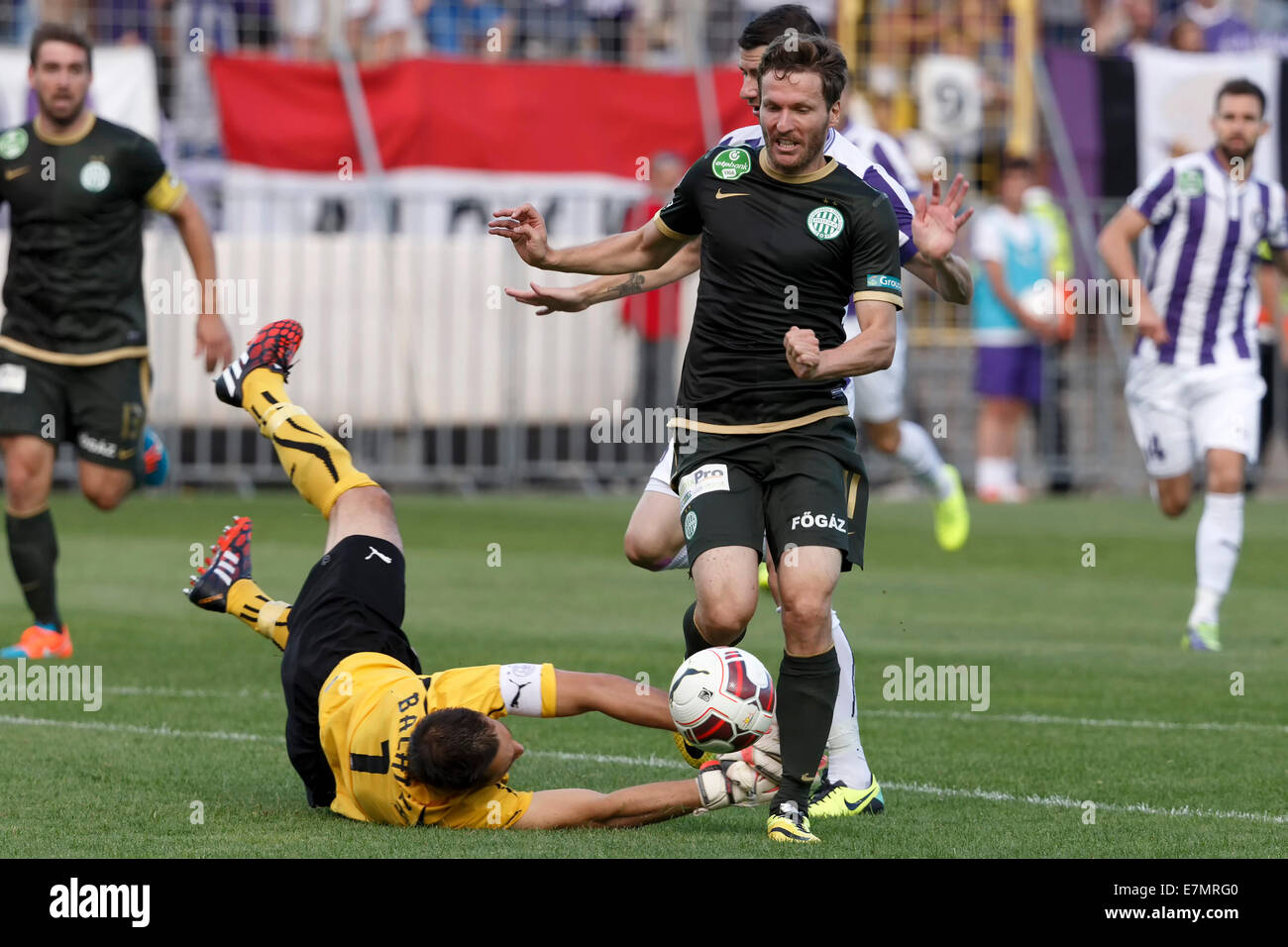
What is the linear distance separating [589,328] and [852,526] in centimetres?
1319

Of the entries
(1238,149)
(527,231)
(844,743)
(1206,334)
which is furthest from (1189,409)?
(527,231)

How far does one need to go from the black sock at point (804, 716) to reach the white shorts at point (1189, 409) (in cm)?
503

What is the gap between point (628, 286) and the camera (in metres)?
7.48

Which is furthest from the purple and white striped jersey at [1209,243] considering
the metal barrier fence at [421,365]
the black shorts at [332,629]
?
the metal barrier fence at [421,365]

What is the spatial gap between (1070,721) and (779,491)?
8.90ft

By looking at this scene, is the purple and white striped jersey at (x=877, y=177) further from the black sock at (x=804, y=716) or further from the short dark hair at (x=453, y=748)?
the short dark hair at (x=453, y=748)

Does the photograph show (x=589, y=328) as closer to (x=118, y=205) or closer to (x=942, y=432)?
(x=942, y=432)

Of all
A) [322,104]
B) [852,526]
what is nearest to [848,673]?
[852,526]

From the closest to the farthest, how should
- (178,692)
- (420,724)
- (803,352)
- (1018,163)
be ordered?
1. (803,352)
2. (420,724)
3. (178,692)
4. (1018,163)

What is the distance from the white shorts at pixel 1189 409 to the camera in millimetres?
10836

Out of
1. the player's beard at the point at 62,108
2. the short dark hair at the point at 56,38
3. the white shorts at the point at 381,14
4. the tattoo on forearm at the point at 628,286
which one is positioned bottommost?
the tattoo on forearm at the point at 628,286

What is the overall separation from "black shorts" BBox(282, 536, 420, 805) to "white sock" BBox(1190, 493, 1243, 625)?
500cm

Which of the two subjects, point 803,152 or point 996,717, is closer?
point 803,152

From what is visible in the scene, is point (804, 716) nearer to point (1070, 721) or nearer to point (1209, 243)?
point (1070, 721)
